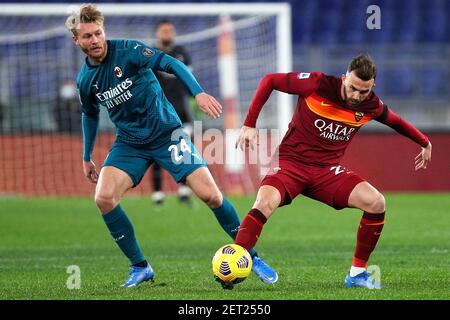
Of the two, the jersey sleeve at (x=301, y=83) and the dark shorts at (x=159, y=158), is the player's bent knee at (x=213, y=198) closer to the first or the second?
the dark shorts at (x=159, y=158)

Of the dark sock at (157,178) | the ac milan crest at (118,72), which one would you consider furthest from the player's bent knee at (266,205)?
the dark sock at (157,178)

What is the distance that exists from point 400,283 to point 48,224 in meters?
6.12

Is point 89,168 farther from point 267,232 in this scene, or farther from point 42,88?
point 42,88

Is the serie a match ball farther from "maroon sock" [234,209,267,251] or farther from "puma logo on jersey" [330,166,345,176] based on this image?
"puma logo on jersey" [330,166,345,176]

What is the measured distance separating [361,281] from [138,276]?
4.76 ft

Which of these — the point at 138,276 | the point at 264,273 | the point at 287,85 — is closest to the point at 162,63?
the point at 287,85

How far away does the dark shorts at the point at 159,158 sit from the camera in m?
6.69

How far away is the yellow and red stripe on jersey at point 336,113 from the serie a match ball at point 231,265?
3.63 feet

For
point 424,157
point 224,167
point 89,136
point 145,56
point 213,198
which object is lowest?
point 224,167

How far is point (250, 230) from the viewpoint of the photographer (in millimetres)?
6145

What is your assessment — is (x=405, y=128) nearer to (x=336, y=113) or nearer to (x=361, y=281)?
(x=336, y=113)

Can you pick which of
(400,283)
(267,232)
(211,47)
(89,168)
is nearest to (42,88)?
(211,47)

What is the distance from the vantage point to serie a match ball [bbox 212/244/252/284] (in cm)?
593
